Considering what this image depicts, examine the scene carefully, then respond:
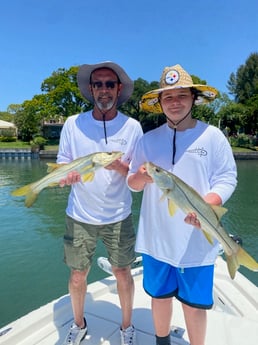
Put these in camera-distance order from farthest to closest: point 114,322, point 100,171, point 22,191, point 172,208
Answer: point 114,322 < point 100,171 < point 22,191 < point 172,208

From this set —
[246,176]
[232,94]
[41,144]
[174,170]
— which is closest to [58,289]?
[174,170]

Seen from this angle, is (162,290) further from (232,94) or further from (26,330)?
(232,94)

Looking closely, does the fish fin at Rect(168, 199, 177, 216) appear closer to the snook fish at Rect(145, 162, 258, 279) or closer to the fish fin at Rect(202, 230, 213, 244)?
the snook fish at Rect(145, 162, 258, 279)

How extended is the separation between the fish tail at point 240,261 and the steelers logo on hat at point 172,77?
126cm

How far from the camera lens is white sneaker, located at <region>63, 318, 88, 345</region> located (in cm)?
278

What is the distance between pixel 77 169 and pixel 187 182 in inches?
34.6

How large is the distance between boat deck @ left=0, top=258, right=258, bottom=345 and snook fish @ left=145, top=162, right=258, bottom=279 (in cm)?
114

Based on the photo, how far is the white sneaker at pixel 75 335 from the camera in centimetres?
278

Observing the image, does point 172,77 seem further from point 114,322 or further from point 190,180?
point 114,322

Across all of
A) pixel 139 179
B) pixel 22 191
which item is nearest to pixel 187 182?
pixel 139 179

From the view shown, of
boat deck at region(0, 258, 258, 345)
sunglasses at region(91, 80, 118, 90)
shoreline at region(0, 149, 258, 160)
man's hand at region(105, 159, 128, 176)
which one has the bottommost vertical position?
shoreline at region(0, 149, 258, 160)

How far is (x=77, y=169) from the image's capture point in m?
2.55

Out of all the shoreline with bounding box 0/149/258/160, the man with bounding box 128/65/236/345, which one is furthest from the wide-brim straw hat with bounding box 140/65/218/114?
the shoreline with bounding box 0/149/258/160

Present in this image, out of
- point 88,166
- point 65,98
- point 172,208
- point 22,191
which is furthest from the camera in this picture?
point 65,98
